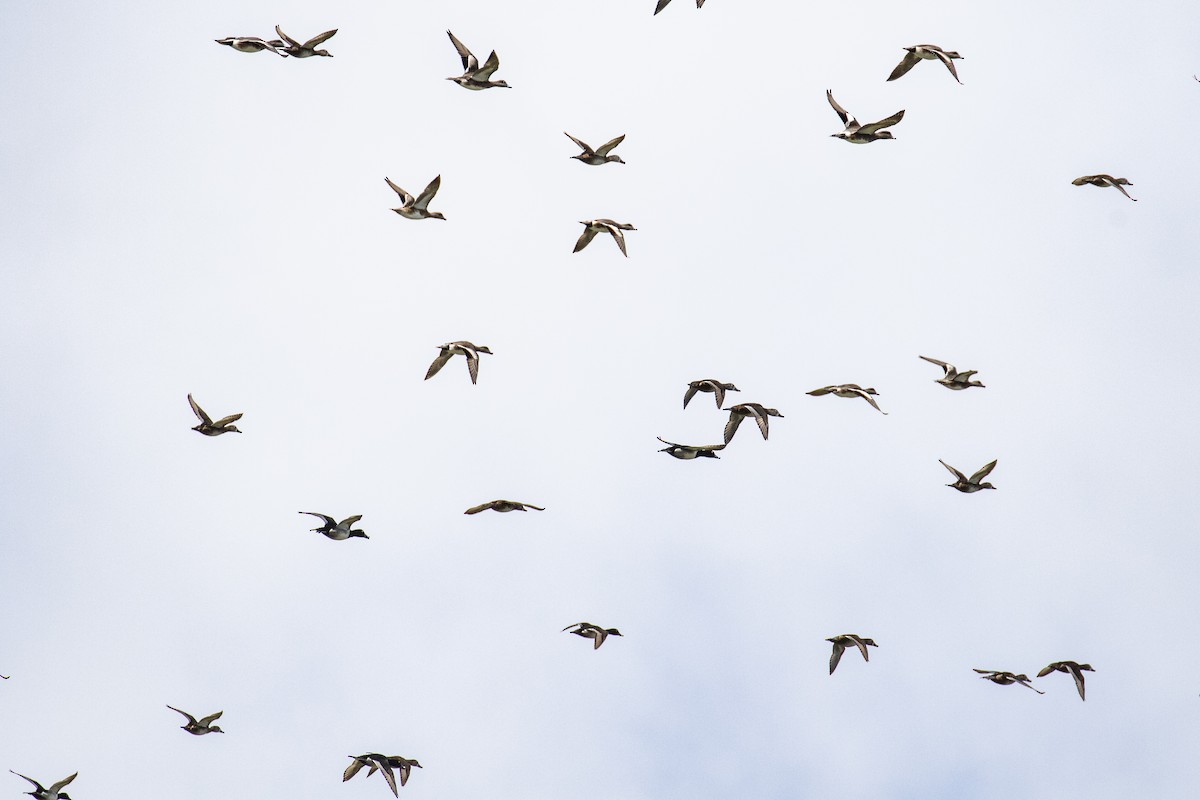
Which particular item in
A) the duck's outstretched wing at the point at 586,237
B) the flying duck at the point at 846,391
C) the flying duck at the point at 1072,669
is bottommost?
the flying duck at the point at 1072,669

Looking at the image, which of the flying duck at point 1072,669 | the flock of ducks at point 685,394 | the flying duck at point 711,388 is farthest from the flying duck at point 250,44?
the flying duck at point 1072,669

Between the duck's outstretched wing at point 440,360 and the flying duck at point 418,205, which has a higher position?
the flying duck at point 418,205

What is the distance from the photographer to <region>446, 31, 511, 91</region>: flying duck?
194 feet

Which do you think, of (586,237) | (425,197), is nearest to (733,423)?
(586,237)

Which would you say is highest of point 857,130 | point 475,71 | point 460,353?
point 475,71

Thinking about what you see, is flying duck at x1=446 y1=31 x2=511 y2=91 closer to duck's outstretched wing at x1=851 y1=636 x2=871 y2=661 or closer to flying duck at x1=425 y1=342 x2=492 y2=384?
flying duck at x1=425 y1=342 x2=492 y2=384

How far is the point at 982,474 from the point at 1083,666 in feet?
25.1

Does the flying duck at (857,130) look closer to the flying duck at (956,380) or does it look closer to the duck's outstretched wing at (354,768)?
the flying duck at (956,380)

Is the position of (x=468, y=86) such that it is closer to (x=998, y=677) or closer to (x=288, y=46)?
(x=288, y=46)

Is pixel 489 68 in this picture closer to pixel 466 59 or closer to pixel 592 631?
pixel 466 59

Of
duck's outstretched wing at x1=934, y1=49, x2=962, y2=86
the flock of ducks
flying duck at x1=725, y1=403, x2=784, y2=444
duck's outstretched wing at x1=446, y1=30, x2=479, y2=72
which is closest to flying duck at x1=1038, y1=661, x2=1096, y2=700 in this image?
the flock of ducks

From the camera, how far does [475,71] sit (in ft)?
196

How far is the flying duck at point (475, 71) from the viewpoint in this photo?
194ft

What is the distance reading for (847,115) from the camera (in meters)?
62.2
